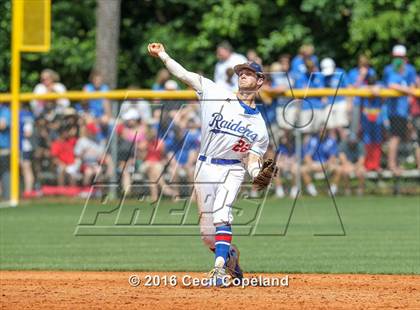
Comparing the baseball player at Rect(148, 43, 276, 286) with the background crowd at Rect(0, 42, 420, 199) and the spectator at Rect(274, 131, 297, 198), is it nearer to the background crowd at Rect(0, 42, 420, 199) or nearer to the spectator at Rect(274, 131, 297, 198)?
the background crowd at Rect(0, 42, 420, 199)

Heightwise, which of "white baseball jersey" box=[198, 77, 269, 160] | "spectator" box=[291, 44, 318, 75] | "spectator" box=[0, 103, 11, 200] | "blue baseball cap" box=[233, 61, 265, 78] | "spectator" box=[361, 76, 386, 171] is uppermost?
"blue baseball cap" box=[233, 61, 265, 78]

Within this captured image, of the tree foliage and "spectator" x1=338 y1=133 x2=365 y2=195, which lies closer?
"spectator" x1=338 y1=133 x2=365 y2=195

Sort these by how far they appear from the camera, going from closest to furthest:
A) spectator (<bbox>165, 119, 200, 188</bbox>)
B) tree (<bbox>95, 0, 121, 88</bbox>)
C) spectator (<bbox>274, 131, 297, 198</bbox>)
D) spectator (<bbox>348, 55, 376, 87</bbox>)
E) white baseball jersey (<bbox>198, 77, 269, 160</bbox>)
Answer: white baseball jersey (<bbox>198, 77, 269, 160</bbox>) < spectator (<bbox>165, 119, 200, 188</bbox>) < spectator (<bbox>274, 131, 297, 198</bbox>) < spectator (<bbox>348, 55, 376, 87</bbox>) < tree (<bbox>95, 0, 121, 88</bbox>)

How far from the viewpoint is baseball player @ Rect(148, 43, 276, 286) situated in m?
9.53

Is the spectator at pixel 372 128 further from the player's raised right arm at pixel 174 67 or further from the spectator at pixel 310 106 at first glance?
the player's raised right arm at pixel 174 67

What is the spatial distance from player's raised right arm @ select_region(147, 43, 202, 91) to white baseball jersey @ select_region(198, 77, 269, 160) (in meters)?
0.07

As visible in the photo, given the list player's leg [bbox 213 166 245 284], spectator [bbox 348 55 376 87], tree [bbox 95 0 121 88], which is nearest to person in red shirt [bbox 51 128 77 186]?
tree [bbox 95 0 121 88]

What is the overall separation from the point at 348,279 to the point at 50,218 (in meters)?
7.67

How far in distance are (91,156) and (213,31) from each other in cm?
604

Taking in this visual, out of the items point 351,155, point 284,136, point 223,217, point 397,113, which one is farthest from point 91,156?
point 223,217

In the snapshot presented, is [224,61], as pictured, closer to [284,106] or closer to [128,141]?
[284,106]

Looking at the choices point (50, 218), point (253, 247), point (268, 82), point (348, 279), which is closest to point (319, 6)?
point (268, 82)

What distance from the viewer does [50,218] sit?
17031mm

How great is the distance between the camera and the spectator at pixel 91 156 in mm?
19219
